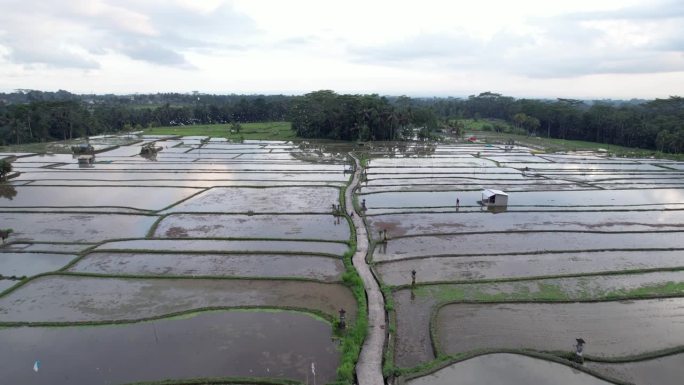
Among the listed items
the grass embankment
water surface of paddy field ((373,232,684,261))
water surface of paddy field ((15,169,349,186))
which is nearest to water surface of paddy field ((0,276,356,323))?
water surface of paddy field ((373,232,684,261))

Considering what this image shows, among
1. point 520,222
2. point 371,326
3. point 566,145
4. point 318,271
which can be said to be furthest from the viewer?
point 566,145

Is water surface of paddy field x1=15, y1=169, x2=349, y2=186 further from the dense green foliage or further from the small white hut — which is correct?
the dense green foliage

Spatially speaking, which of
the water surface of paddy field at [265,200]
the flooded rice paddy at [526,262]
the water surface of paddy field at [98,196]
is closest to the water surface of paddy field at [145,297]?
the flooded rice paddy at [526,262]

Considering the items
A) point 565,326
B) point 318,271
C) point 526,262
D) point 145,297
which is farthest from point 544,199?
point 145,297

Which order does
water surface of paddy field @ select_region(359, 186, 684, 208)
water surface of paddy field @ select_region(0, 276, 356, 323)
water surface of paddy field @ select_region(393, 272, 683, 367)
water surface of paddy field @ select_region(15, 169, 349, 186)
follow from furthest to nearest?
1. water surface of paddy field @ select_region(15, 169, 349, 186)
2. water surface of paddy field @ select_region(359, 186, 684, 208)
3. water surface of paddy field @ select_region(0, 276, 356, 323)
4. water surface of paddy field @ select_region(393, 272, 683, 367)

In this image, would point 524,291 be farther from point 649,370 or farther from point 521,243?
point 521,243

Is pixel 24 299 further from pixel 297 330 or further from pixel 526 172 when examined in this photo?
pixel 526 172
